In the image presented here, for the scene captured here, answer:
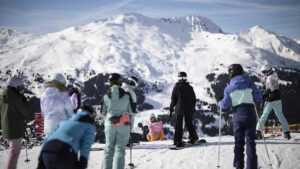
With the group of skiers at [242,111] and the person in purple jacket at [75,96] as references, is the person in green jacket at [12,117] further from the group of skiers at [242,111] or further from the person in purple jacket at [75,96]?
the group of skiers at [242,111]

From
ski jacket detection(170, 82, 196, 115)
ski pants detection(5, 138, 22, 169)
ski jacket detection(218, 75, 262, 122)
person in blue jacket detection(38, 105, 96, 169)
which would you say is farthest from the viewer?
ski jacket detection(170, 82, 196, 115)

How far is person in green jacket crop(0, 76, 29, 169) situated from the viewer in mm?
6641

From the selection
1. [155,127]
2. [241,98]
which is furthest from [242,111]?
[155,127]

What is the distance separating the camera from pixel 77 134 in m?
4.19

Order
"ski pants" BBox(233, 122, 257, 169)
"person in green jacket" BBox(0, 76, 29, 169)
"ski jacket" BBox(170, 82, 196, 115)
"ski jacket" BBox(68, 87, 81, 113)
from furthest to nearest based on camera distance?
1. "ski jacket" BBox(170, 82, 196, 115)
2. "ski jacket" BBox(68, 87, 81, 113)
3. "person in green jacket" BBox(0, 76, 29, 169)
4. "ski pants" BBox(233, 122, 257, 169)

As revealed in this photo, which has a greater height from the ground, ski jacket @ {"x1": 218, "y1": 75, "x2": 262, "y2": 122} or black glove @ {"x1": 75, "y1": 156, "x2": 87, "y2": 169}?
ski jacket @ {"x1": 218, "y1": 75, "x2": 262, "y2": 122}

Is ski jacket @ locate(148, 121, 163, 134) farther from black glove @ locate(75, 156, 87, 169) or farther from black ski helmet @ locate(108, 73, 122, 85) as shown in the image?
black glove @ locate(75, 156, 87, 169)

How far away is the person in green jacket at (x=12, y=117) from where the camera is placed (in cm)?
664

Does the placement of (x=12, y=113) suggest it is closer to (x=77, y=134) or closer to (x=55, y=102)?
(x=55, y=102)

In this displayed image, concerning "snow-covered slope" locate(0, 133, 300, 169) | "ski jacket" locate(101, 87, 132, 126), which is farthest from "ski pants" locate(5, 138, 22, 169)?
"ski jacket" locate(101, 87, 132, 126)

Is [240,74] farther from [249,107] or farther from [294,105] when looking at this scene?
[294,105]

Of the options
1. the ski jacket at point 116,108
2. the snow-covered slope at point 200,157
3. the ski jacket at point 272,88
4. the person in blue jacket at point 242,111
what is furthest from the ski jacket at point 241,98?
the ski jacket at point 272,88

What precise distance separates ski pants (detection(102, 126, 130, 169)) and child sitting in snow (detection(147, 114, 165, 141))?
7579 millimetres

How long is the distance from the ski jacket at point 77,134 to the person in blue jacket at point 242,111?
3690mm
